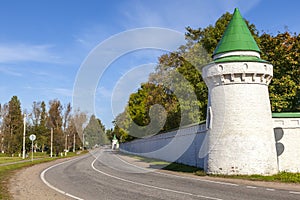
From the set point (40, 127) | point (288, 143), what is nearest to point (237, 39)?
point (288, 143)

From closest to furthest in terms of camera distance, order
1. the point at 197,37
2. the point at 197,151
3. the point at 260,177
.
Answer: the point at 260,177, the point at 197,151, the point at 197,37

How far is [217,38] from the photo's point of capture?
107 ft

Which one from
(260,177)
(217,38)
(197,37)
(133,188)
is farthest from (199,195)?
(197,37)

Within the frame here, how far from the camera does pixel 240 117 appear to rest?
18.2 meters

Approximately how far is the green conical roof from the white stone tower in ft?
0.23

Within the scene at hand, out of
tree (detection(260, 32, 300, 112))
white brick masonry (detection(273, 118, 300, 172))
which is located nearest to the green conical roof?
white brick masonry (detection(273, 118, 300, 172))

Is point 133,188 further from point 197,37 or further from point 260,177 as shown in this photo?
point 197,37

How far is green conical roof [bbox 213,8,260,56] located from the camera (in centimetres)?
1964

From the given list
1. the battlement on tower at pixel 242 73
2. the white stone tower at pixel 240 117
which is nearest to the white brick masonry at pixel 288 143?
the white stone tower at pixel 240 117

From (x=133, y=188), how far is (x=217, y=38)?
75.1 ft

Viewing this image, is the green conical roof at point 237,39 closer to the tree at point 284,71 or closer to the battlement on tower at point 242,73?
the battlement on tower at point 242,73

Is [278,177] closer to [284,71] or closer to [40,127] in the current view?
[284,71]

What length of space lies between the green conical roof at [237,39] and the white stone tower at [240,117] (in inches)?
2.8

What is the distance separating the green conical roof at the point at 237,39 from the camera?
19.6 meters
